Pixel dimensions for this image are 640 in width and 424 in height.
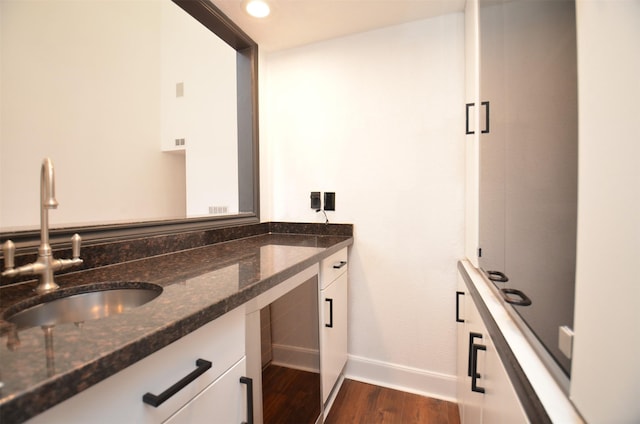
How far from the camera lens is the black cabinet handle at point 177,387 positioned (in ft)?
1.65

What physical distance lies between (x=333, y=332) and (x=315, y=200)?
856 mm

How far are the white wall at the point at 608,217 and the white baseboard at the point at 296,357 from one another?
817 millimetres

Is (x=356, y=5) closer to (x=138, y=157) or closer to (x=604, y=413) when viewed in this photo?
(x=604, y=413)

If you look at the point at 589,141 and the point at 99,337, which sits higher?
the point at 589,141

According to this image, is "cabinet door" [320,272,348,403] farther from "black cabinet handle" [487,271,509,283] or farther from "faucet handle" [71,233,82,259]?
"faucet handle" [71,233,82,259]

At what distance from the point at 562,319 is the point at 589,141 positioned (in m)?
0.38

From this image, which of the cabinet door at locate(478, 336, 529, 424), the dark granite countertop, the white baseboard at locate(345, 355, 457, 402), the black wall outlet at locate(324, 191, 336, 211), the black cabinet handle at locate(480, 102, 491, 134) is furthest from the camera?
the black wall outlet at locate(324, 191, 336, 211)

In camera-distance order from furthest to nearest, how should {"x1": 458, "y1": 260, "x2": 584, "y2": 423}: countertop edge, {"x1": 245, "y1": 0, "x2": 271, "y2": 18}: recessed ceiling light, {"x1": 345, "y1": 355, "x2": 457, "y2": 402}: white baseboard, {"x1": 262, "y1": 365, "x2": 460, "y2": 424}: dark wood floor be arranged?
{"x1": 345, "y1": 355, "x2": 457, "y2": 402}: white baseboard → {"x1": 245, "y1": 0, "x2": 271, "y2": 18}: recessed ceiling light → {"x1": 262, "y1": 365, "x2": 460, "y2": 424}: dark wood floor → {"x1": 458, "y1": 260, "x2": 584, "y2": 423}: countertop edge

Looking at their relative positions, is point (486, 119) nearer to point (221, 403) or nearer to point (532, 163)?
point (532, 163)

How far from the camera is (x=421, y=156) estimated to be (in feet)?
5.54

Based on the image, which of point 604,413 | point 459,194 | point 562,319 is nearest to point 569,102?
point 562,319

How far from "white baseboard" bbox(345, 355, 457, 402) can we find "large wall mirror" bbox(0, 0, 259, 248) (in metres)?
1.23

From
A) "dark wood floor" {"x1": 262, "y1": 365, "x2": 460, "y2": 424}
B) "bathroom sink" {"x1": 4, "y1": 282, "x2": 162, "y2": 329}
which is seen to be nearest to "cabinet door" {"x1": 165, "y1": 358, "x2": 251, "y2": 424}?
"dark wood floor" {"x1": 262, "y1": 365, "x2": 460, "y2": 424}

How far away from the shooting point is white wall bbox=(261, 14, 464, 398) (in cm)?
164
